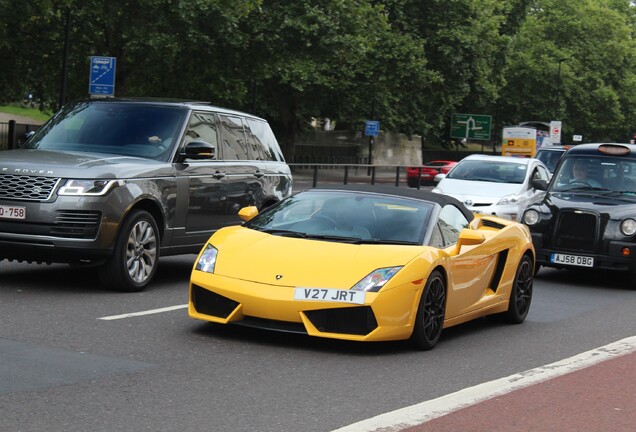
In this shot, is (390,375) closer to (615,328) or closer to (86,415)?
(86,415)

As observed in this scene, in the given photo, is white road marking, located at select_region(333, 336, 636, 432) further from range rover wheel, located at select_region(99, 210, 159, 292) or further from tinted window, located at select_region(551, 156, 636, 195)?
tinted window, located at select_region(551, 156, 636, 195)

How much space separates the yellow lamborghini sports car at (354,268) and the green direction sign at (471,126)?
6977 cm

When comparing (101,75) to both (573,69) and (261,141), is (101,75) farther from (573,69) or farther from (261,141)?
(573,69)

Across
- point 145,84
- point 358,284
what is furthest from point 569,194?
point 145,84

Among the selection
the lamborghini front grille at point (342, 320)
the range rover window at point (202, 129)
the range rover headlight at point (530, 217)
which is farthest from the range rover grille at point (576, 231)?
the lamborghini front grille at point (342, 320)

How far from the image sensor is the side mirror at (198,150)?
40.2 feet

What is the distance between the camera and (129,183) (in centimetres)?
1147

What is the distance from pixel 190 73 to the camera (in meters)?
46.1

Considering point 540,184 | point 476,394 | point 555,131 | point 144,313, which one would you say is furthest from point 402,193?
point 555,131

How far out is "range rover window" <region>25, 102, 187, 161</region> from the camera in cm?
1247

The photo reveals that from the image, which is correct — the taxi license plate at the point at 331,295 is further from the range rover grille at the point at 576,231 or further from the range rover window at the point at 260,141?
the range rover grille at the point at 576,231

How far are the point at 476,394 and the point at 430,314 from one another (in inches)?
69.6

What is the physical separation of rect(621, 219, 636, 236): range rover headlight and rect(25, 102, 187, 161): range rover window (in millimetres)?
6218

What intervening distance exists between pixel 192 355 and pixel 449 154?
273ft
